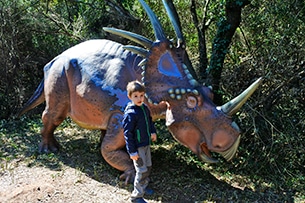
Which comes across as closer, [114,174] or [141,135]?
[141,135]

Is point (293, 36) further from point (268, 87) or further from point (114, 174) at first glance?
point (114, 174)

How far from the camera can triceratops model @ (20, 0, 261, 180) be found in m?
3.73

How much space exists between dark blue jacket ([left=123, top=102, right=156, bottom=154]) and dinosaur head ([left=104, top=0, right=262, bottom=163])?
0.39 metres

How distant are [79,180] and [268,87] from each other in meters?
2.75

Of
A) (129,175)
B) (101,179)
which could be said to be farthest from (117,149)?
(101,179)

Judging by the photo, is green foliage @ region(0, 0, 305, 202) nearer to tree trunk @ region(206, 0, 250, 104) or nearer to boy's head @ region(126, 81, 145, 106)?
tree trunk @ region(206, 0, 250, 104)

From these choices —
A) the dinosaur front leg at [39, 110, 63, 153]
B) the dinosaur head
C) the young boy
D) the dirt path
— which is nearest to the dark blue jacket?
the young boy

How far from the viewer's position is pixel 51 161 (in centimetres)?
489

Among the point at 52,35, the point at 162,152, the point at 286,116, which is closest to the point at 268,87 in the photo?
the point at 286,116

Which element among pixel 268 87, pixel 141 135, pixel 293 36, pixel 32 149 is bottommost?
pixel 32 149

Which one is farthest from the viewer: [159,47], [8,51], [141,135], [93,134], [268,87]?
[8,51]

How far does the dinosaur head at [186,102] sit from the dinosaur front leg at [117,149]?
52 cm

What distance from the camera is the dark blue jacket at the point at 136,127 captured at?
351 cm

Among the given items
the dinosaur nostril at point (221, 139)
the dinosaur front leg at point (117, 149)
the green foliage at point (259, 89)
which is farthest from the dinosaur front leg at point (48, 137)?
the dinosaur nostril at point (221, 139)
